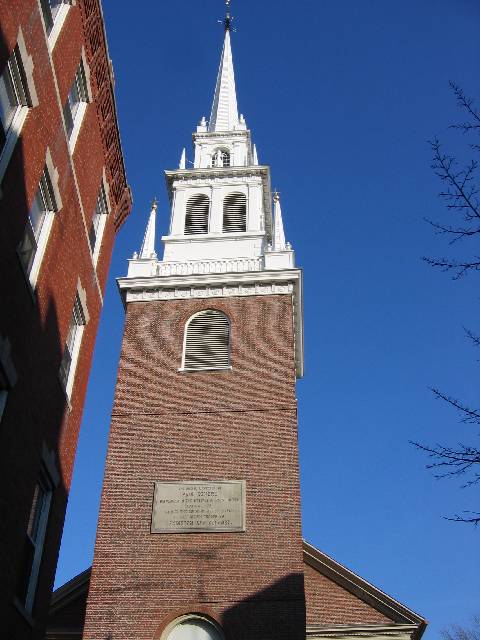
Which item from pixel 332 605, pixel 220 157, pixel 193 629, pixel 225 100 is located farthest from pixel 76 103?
→ pixel 225 100

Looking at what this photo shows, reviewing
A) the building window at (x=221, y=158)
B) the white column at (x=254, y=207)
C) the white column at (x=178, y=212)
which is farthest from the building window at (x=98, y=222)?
the building window at (x=221, y=158)

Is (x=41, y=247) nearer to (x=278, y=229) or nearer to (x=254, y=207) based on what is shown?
(x=278, y=229)

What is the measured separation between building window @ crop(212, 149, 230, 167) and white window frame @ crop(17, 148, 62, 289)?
17.0 meters

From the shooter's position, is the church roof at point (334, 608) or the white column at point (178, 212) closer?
the church roof at point (334, 608)

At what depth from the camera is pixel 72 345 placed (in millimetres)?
16156

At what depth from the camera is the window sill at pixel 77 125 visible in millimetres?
15477

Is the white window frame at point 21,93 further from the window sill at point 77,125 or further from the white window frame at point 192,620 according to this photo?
the white window frame at point 192,620

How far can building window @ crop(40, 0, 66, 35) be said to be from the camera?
552 inches

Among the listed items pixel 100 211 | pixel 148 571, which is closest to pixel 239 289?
pixel 100 211

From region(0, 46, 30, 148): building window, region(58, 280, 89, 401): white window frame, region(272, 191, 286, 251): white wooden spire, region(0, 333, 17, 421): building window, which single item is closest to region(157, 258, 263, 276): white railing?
region(272, 191, 286, 251): white wooden spire

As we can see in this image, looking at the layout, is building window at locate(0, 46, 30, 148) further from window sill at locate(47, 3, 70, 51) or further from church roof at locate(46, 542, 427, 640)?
church roof at locate(46, 542, 427, 640)

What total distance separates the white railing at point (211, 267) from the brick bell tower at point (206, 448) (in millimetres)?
46

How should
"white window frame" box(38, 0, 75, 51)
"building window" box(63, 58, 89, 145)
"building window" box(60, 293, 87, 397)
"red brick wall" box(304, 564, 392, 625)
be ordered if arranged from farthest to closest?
"red brick wall" box(304, 564, 392, 625) → "building window" box(63, 58, 89, 145) → "building window" box(60, 293, 87, 397) → "white window frame" box(38, 0, 75, 51)

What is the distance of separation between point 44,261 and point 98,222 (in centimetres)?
457
